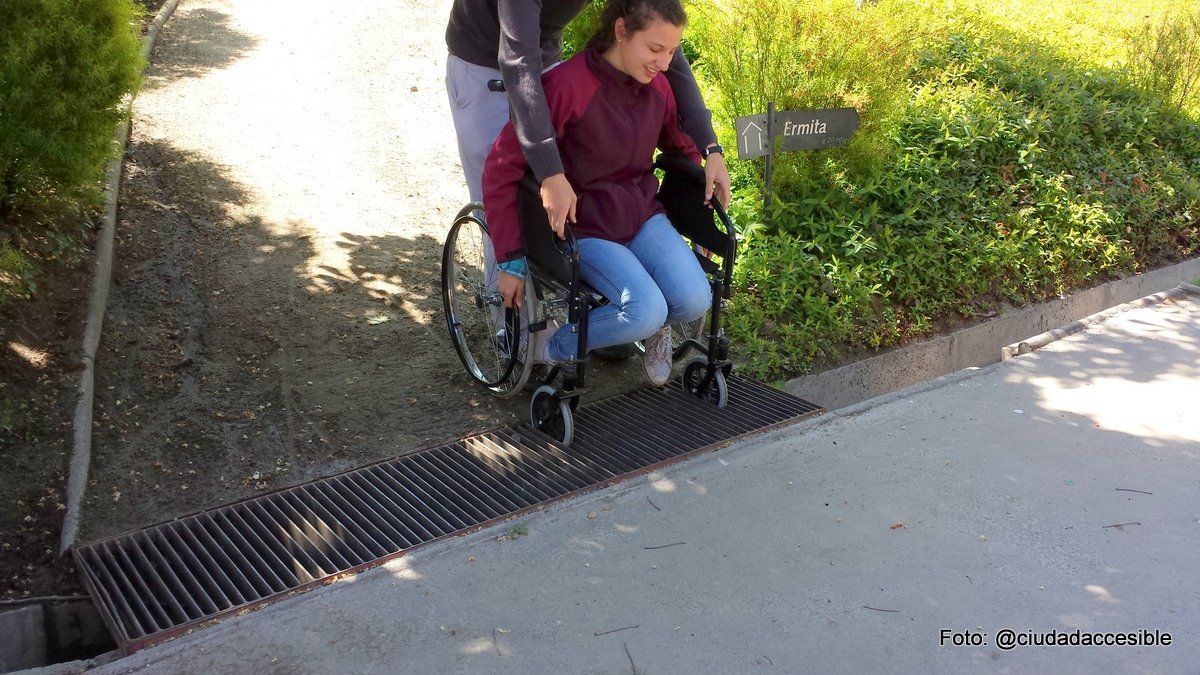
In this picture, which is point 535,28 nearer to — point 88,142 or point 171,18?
point 88,142

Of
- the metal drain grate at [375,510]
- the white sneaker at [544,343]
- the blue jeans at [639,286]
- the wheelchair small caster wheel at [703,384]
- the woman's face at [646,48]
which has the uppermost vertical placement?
the woman's face at [646,48]

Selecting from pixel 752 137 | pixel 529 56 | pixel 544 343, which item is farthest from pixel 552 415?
pixel 752 137

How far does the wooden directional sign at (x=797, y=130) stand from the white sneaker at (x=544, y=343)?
5.59 ft

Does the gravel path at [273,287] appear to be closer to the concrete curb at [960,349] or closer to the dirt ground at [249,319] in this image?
the dirt ground at [249,319]

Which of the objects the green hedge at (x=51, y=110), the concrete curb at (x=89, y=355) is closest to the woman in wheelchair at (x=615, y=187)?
the concrete curb at (x=89, y=355)

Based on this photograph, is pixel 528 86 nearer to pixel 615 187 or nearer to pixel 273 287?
pixel 615 187

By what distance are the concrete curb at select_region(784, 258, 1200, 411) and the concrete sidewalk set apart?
2.55 feet

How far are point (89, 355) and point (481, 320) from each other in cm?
172

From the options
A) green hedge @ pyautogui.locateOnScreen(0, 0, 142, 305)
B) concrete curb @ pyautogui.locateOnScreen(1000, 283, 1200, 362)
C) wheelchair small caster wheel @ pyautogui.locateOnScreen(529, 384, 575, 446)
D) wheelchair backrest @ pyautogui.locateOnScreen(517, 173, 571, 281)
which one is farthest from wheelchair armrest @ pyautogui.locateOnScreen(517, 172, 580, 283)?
concrete curb @ pyautogui.locateOnScreen(1000, 283, 1200, 362)

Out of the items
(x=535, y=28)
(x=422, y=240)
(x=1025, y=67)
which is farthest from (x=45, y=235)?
(x=1025, y=67)

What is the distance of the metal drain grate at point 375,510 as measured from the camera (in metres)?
3.14

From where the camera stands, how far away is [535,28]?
144 inches

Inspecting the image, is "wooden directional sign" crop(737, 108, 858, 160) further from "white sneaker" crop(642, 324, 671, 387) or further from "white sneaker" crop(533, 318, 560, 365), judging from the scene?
"white sneaker" crop(533, 318, 560, 365)

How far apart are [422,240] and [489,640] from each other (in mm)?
3493
